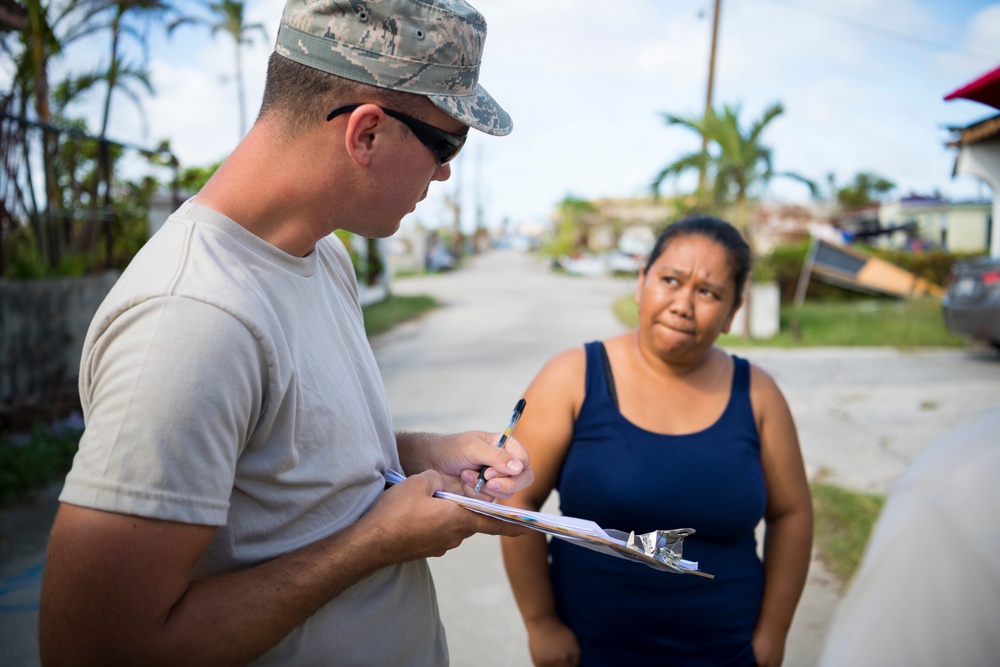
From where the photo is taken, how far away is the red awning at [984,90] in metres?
2.42

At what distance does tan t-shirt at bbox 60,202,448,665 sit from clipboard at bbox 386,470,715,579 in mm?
234

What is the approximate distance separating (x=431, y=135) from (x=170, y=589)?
894mm

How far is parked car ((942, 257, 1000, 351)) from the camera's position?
9391mm

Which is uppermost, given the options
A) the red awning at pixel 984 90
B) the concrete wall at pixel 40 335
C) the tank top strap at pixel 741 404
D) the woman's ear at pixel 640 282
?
the red awning at pixel 984 90

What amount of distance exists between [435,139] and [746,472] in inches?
53.4

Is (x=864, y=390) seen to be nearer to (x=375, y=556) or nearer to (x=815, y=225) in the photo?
(x=375, y=556)

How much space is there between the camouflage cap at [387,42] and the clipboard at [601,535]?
2.41 ft

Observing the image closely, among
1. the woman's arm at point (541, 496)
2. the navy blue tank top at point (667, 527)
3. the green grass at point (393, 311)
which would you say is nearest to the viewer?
the navy blue tank top at point (667, 527)

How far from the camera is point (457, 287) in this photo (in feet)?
83.1

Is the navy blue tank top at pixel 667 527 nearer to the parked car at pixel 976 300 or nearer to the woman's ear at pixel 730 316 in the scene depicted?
the woman's ear at pixel 730 316

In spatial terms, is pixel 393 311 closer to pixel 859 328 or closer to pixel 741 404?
pixel 859 328

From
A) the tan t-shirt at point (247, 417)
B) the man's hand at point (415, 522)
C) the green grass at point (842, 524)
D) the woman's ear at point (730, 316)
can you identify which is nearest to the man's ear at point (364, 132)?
the tan t-shirt at point (247, 417)

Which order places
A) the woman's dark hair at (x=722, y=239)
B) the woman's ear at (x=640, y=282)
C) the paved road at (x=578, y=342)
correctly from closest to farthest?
the woman's dark hair at (x=722, y=239) < the woman's ear at (x=640, y=282) < the paved road at (x=578, y=342)

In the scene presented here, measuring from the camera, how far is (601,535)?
54.5 inches
